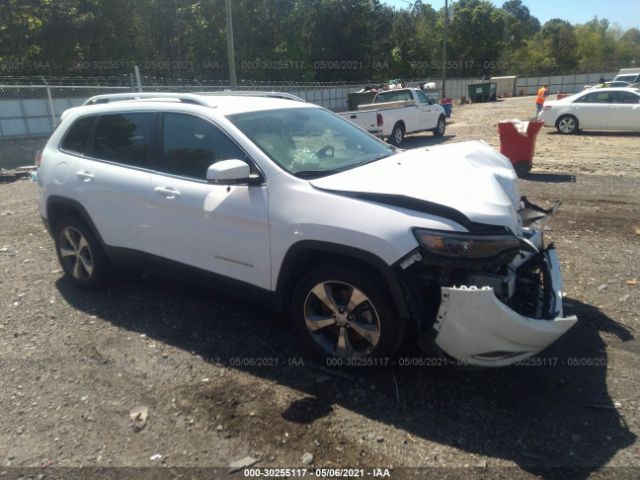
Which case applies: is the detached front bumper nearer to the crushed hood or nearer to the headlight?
the headlight

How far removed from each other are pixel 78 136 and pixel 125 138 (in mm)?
724

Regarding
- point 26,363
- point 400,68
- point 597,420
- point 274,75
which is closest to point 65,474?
point 26,363

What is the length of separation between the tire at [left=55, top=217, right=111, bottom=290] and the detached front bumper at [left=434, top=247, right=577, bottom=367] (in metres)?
3.28

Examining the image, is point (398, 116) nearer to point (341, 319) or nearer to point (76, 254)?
point (76, 254)

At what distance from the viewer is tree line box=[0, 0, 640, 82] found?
29.8 metres

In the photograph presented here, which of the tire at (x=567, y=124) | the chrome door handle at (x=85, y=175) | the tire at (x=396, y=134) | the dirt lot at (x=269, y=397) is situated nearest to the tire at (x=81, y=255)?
the dirt lot at (x=269, y=397)

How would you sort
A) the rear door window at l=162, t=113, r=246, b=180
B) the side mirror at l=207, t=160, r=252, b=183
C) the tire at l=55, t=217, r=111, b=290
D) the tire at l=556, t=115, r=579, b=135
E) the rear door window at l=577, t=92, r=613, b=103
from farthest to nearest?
the tire at l=556, t=115, r=579, b=135 < the rear door window at l=577, t=92, r=613, b=103 < the tire at l=55, t=217, r=111, b=290 < the rear door window at l=162, t=113, r=246, b=180 < the side mirror at l=207, t=160, r=252, b=183

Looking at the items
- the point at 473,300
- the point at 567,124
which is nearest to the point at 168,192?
the point at 473,300

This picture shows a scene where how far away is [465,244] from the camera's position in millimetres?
2902

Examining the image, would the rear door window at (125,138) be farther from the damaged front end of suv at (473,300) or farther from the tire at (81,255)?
the damaged front end of suv at (473,300)

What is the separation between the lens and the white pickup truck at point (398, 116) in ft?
48.4

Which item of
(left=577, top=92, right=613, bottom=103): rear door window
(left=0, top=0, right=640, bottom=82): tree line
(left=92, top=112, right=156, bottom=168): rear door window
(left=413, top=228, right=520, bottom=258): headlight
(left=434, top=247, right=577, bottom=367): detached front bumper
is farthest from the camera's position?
(left=0, top=0, right=640, bottom=82): tree line

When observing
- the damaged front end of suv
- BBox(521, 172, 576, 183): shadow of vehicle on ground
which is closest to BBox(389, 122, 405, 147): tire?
BBox(521, 172, 576, 183): shadow of vehicle on ground

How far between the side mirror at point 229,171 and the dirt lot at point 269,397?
133 cm
